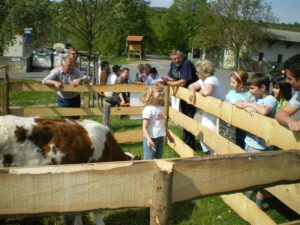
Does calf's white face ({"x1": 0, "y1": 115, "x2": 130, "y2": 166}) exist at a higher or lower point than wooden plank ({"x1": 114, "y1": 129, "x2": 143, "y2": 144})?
higher

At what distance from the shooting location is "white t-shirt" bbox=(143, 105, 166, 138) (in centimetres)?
494

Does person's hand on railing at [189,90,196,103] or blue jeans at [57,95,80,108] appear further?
blue jeans at [57,95,80,108]

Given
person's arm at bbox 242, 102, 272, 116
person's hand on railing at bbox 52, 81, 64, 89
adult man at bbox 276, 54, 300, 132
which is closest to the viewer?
adult man at bbox 276, 54, 300, 132

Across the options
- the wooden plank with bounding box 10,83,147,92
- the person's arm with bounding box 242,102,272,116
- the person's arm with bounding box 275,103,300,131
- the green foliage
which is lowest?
the green foliage

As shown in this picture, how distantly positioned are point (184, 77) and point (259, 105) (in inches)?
113

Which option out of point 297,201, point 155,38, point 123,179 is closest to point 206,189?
point 123,179

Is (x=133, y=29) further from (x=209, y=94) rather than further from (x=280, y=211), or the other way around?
(x=280, y=211)

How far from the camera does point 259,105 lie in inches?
166

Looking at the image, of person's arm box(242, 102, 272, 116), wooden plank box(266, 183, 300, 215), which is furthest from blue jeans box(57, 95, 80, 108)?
wooden plank box(266, 183, 300, 215)

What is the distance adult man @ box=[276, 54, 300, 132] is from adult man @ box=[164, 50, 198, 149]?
12.7 ft

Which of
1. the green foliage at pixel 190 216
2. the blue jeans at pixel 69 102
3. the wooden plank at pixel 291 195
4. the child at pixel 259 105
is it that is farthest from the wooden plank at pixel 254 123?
the blue jeans at pixel 69 102

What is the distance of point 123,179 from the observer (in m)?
2.08

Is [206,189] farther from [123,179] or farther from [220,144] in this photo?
[220,144]

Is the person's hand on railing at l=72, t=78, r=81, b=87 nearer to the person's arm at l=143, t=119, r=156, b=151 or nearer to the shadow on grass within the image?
the person's arm at l=143, t=119, r=156, b=151
